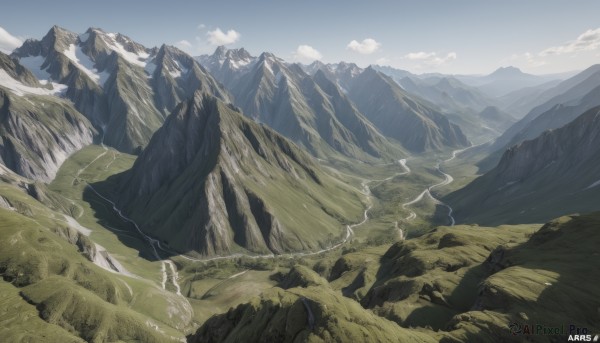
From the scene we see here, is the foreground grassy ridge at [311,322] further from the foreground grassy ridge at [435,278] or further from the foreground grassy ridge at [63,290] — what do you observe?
the foreground grassy ridge at [63,290]

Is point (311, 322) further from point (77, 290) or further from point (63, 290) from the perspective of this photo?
point (63, 290)

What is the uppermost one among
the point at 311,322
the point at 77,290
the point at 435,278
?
the point at 311,322

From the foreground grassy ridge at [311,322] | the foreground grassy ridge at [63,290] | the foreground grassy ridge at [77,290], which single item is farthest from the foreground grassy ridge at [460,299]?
the foreground grassy ridge at [77,290]

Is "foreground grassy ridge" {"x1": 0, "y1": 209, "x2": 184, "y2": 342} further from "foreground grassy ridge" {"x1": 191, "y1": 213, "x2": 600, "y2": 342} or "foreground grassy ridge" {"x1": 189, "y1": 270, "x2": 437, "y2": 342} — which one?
"foreground grassy ridge" {"x1": 189, "y1": 270, "x2": 437, "y2": 342}

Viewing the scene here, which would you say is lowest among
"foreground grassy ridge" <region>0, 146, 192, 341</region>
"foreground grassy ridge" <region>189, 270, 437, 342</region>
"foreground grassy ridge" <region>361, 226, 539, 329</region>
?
"foreground grassy ridge" <region>0, 146, 192, 341</region>

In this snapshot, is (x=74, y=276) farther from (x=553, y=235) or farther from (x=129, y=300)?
(x=553, y=235)

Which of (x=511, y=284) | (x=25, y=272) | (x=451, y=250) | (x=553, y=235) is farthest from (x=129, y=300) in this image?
(x=553, y=235)

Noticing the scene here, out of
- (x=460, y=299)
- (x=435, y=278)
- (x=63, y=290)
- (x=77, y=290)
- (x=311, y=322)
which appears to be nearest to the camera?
(x=311, y=322)

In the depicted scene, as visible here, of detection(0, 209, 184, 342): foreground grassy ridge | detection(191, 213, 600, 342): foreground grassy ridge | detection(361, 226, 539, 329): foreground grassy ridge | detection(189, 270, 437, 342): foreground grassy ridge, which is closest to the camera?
detection(189, 270, 437, 342): foreground grassy ridge

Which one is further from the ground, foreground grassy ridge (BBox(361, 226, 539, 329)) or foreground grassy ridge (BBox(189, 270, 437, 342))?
foreground grassy ridge (BBox(189, 270, 437, 342))

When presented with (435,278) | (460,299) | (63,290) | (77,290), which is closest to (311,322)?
(460,299)

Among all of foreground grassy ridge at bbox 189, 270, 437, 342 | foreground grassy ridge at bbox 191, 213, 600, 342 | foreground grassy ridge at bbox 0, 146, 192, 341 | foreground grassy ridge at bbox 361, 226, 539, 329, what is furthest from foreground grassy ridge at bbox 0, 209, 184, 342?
foreground grassy ridge at bbox 361, 226, 539, 329
